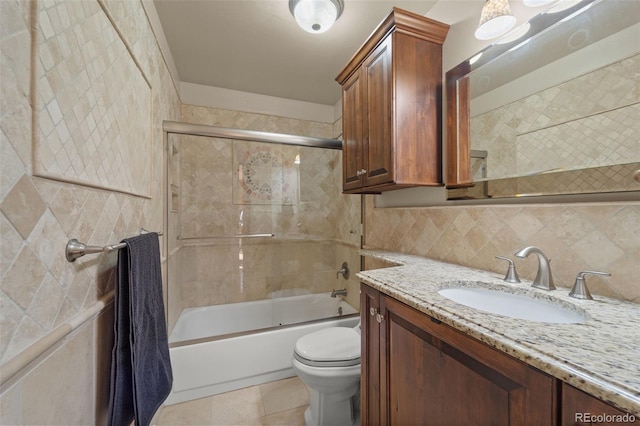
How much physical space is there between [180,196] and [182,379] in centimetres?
143

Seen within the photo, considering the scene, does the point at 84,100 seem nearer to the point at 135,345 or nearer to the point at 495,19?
the point at 135,345

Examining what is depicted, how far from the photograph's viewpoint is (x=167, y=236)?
179 centimetres

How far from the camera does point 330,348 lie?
1.42m

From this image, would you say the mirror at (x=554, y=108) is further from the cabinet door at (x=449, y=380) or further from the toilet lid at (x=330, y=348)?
the toilet lid at (x=330, y=348)

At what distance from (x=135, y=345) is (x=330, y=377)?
901 mm

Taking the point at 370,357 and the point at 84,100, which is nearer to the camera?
the point at 84,100

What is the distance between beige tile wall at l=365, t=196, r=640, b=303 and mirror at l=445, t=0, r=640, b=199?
3.1 inches

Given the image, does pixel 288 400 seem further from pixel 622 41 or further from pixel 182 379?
pixel 622 41

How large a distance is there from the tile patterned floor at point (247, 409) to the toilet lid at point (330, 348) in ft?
1.53

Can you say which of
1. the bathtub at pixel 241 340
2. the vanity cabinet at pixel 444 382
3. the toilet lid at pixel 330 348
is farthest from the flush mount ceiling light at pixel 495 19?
the bathtub at pixel 241 340

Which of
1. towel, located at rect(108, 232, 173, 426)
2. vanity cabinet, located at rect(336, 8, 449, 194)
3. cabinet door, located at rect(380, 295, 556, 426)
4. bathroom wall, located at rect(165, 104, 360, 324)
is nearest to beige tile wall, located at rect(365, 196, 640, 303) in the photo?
vanity cabinet, located at rect(336, 8, 449, 194)

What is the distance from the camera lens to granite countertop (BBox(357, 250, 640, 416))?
41cm

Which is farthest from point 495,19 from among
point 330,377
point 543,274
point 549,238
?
point 330,377

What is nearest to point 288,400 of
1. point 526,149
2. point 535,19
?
point 526,149
